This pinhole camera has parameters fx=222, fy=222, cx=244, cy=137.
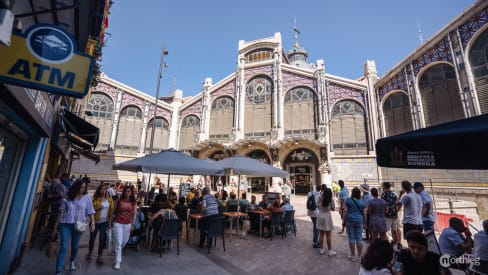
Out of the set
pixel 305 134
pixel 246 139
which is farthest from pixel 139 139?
pixel 305 134

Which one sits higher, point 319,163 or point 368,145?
point 368,145

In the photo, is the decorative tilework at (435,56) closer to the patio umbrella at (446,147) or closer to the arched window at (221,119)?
the arched window at (221,119)

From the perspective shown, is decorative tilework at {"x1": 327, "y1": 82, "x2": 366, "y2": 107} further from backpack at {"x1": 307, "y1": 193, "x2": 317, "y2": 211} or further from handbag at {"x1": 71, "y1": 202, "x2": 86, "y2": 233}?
handbag at {"x1": 71, "y1": 202, "x2": 86, "y2": 233}

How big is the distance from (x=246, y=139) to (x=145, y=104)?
12.9 m

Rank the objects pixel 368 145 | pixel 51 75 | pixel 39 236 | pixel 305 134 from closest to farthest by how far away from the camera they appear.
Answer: pixel 51 75
pixel 39 236
pixel 368 145
pixel 305 134

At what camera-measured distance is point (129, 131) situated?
24359mm

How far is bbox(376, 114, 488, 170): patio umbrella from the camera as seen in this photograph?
6.43 ft

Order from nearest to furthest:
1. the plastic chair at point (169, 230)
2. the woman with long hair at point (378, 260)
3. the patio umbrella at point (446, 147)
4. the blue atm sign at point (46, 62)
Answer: the patio umbrella at point (446, 147), the blue atm sign at point (46, 62), the woman with long hair at point (378, 260), the plastic chair at point (169, 230)

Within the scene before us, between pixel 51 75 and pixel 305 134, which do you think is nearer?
pixel 51 75

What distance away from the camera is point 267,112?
21.8 m

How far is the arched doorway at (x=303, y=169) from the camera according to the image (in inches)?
767

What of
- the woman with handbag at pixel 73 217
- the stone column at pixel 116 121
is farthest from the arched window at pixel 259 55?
the woman with handbag at pixel 73 217

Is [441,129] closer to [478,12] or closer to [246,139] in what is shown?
[478,12]

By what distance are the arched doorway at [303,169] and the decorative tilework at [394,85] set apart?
7.55m
